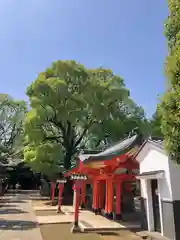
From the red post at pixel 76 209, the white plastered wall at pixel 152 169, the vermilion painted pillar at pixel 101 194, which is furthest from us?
the vermilion painted pillar at pixel 101 194

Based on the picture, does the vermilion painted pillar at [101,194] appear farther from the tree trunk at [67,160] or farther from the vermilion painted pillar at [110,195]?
the tree trunk at [67,160]

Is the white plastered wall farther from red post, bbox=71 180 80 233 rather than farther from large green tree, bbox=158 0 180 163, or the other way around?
red post, bbox=71 180 80 233

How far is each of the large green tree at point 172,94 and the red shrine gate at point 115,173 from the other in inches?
215

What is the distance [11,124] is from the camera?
159ft

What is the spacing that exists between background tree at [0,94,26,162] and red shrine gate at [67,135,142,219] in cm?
2940

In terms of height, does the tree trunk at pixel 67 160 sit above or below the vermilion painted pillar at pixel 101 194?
above

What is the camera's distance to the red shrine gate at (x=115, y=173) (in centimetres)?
1166

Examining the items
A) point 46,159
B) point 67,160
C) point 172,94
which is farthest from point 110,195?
point 67,160

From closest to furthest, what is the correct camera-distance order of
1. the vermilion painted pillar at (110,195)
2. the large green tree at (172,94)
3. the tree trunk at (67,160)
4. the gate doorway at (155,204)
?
the large green tree at (172,94)
the gate doorway at (155,204)
the vermilion painted pillar at (110,195)
the tree trunk at (67,160)

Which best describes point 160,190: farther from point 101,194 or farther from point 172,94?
point 101,194

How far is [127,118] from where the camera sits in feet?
95.0

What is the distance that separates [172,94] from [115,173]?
8245 mm

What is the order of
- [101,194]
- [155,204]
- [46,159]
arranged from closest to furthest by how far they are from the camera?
[155,204] → [101,194] → [46,159]

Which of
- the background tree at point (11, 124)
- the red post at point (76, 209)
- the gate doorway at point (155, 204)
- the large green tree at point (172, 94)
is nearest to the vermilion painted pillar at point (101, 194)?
the red post at point (76, 209)
